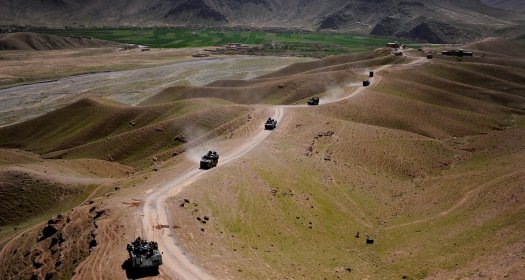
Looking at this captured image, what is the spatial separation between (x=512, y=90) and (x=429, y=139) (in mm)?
70258

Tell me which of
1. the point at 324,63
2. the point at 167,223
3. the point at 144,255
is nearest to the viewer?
the point at 144,255

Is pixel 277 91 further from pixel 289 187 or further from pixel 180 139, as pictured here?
pixel 289 187

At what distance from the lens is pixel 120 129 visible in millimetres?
112000

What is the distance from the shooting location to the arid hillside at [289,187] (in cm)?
4238

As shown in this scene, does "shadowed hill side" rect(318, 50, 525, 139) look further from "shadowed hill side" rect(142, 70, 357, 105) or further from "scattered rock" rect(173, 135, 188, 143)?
"scattered rock" rect(173, 135, 188, 143)

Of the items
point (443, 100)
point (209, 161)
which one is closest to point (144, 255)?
point (209, 161)

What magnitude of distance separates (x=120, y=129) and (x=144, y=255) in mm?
80957

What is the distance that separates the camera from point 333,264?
4484 cm

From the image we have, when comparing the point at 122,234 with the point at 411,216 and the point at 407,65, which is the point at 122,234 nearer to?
the point at 411,216

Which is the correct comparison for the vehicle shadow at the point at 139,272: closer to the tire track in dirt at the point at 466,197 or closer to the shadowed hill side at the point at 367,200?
the shadowed hill side at the point at 367,200

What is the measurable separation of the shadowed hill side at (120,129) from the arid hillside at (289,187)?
1.41 ft

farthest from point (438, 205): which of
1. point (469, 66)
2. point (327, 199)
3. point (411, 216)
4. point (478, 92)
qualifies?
point (469, 66)

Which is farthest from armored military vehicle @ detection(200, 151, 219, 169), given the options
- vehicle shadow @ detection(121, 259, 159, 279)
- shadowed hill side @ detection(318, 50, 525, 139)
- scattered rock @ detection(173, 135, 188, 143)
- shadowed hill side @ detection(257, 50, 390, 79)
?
shadowed hill side @ detection(257, 50, 390, 79)

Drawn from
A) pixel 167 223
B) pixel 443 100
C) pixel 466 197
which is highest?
pixel 167 223
